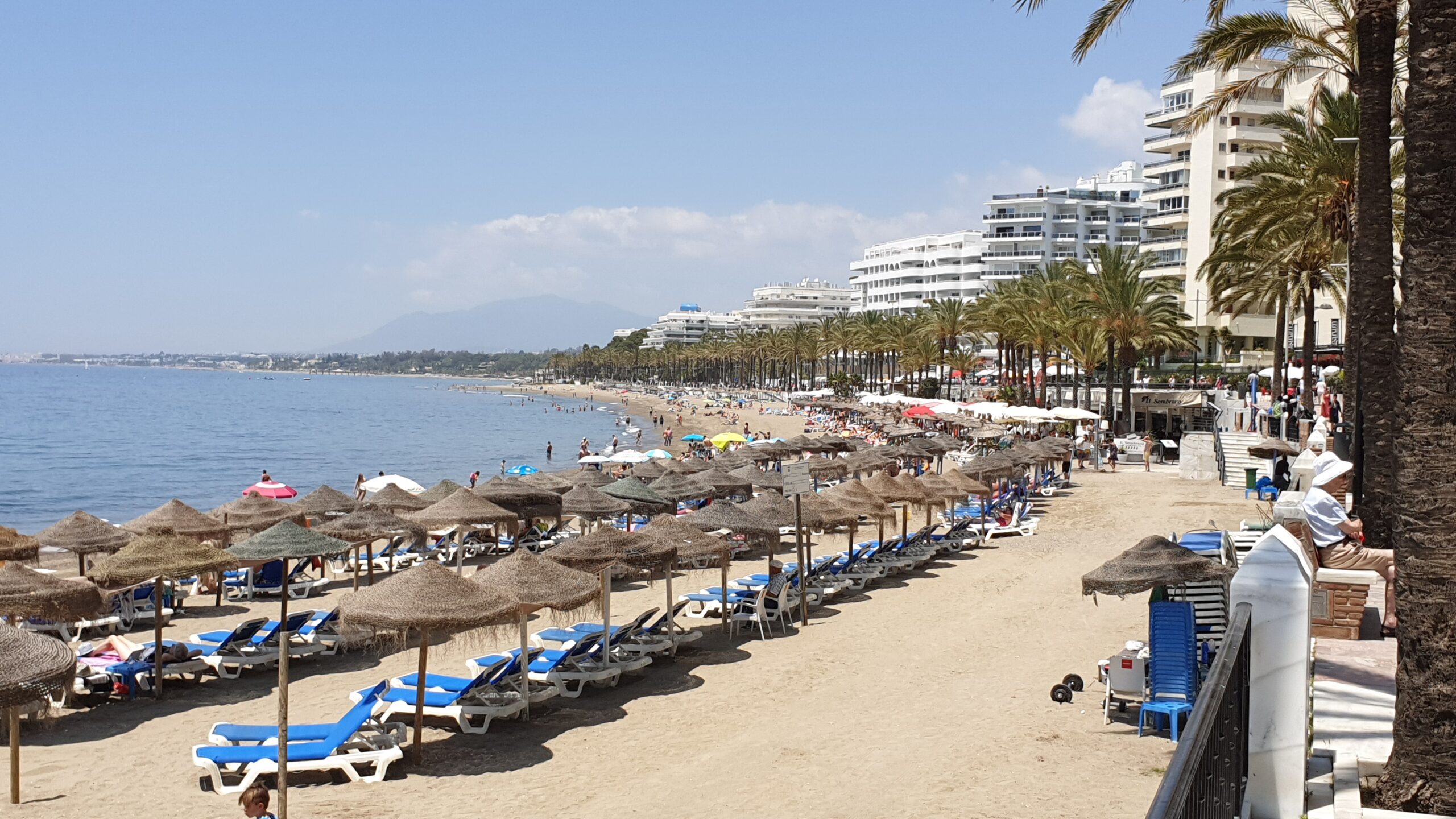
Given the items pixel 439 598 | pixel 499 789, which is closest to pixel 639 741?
pixel 499 789

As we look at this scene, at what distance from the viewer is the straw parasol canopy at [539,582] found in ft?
37.7

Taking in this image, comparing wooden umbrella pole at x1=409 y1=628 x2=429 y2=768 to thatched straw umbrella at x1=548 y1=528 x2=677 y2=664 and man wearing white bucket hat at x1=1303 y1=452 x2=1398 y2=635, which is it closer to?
thatched straw umbrella at x1=548 y1=528 x2=677 y2=664

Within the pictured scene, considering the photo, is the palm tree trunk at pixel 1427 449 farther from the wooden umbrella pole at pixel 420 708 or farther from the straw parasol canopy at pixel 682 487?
the straw parasol canopy at pixel 682 487

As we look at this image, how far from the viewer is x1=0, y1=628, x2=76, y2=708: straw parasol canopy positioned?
8.98 m

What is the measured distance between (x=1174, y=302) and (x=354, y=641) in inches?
1458

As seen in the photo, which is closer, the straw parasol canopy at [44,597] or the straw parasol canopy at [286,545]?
the straw parasol canopy at [44,597]

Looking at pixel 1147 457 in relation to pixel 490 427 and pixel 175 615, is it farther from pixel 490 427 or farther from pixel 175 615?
pixel 490 427

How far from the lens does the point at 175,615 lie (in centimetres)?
1803

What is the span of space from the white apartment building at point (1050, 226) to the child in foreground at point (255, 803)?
10502 cm

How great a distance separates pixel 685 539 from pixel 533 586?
3.62 metres

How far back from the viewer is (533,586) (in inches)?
459

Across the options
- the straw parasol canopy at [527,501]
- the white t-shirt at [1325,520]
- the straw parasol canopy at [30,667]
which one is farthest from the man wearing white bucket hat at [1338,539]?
the straw parasol canopy at [527,501]

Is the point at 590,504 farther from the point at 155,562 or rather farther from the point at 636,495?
the point at 155,562

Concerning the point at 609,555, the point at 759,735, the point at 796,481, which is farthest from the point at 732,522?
the point at 759,735
